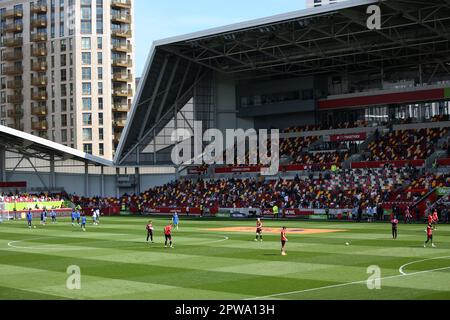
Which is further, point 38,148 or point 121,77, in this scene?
point 121,77

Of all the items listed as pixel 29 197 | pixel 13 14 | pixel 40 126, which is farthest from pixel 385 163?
pixel 13 14

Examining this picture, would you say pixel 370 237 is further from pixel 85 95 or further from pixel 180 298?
pixel 85 95

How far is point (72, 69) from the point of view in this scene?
4616 inches

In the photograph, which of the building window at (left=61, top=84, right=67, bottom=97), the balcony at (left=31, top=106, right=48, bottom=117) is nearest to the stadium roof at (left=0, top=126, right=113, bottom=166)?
the building window at (left=61, top=84, right=67, bottom=97)

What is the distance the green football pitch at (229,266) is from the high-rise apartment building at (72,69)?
67.4m

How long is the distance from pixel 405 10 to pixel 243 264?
121ft

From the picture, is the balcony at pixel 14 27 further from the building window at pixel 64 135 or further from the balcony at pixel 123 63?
the building window at pixel 64 135

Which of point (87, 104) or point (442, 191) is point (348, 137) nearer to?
point (442, 191)

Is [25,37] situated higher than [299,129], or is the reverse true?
[25,37]

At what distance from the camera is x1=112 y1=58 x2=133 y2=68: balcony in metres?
118

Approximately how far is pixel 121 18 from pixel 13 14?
19295mm

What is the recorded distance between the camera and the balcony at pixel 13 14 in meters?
121

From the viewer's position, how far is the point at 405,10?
60.5 metres
